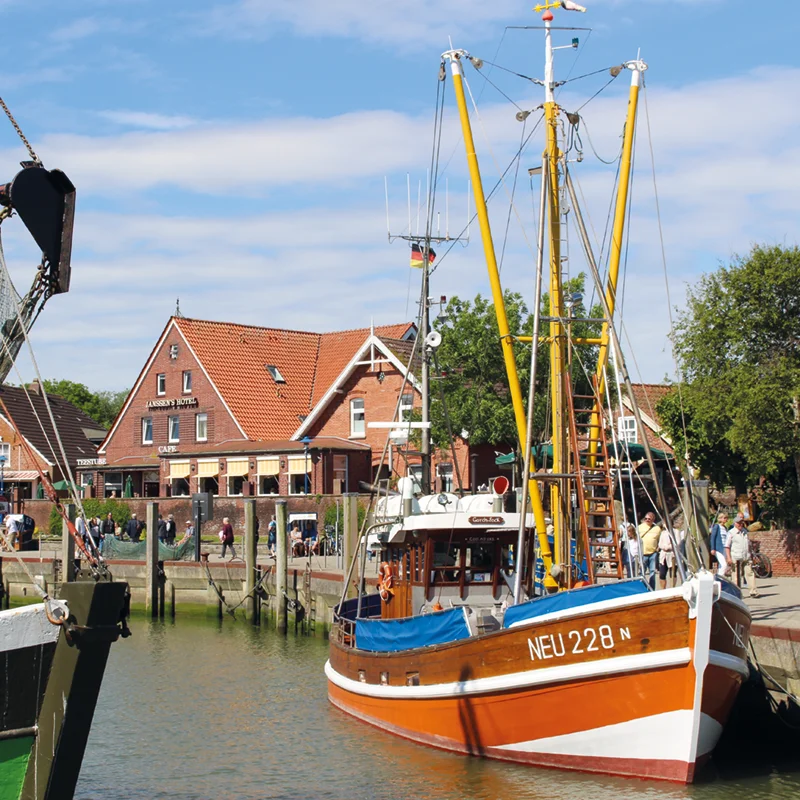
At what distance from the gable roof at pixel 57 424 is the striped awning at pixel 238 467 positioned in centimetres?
1496

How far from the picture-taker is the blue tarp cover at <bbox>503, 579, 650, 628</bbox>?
A: 47.9ft

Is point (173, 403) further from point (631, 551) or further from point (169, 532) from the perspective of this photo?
point (631, 551)

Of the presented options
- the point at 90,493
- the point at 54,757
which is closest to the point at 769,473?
the point at 54,757

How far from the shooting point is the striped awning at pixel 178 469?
54.8m

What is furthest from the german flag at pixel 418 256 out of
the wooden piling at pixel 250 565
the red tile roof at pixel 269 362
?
the red tile roof at pixel 269 362

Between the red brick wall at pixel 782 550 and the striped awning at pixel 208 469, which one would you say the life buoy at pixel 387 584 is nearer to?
the red brick wall at pixel 782 550

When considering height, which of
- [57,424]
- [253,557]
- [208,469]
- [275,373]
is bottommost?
[253,557]

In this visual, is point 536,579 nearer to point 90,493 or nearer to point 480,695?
point 480,695

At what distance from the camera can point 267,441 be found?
54.0m

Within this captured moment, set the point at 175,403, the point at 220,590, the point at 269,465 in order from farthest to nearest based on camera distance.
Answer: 1. the point at 175,403
2. the point at 269,465
3. the point at 220,590

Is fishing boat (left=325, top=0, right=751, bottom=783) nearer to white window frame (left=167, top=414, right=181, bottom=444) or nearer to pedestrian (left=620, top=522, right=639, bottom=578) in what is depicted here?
pedestrian (left=620, top=522, right=639, bottom=578)

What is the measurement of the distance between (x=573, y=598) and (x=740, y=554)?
8643mm

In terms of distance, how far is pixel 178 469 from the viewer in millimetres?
55250

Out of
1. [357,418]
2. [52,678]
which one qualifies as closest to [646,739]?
[52,678]
